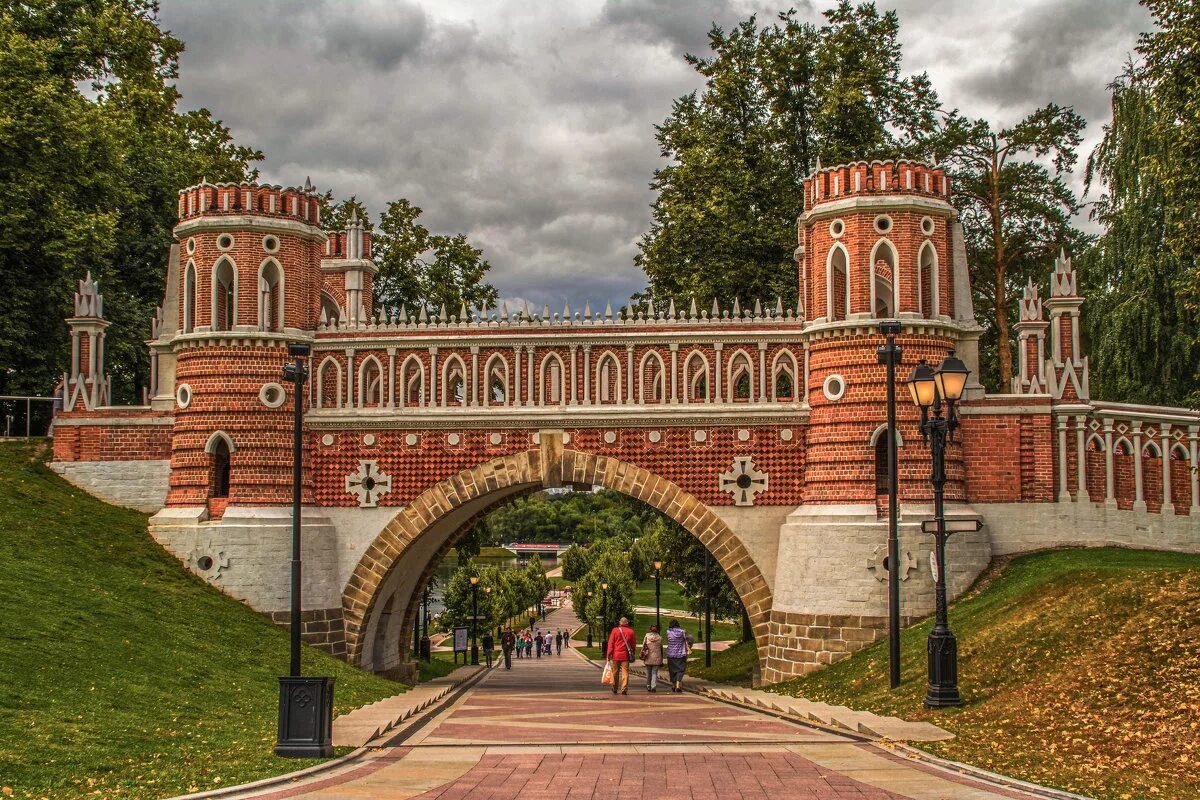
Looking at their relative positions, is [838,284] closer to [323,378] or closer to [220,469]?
[323,378]

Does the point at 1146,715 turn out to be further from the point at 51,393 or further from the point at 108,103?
the point at 108,103

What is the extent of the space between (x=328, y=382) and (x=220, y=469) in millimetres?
2701

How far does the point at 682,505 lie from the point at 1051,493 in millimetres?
6656

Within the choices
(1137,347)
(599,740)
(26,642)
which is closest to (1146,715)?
(599,740)

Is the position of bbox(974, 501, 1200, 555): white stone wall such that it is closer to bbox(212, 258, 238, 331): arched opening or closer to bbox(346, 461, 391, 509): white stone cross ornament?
bbox(346, 461, 391, 509): white stone cross ornament

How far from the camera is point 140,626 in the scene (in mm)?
17578

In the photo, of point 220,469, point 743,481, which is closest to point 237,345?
point 220,469

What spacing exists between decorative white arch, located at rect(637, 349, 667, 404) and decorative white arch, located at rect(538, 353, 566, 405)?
4.80 feet

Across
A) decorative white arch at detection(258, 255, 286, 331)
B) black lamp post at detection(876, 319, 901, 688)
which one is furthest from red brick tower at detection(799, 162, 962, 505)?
decorative white arch at detection(258, 255, 286, 331)

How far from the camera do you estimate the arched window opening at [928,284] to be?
21.5 m

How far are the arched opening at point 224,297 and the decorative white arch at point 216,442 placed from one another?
201cm

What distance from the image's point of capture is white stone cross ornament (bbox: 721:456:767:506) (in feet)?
73.0

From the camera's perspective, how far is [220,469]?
77.2 ft

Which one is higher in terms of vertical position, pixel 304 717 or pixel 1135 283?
pixel 1135 283
